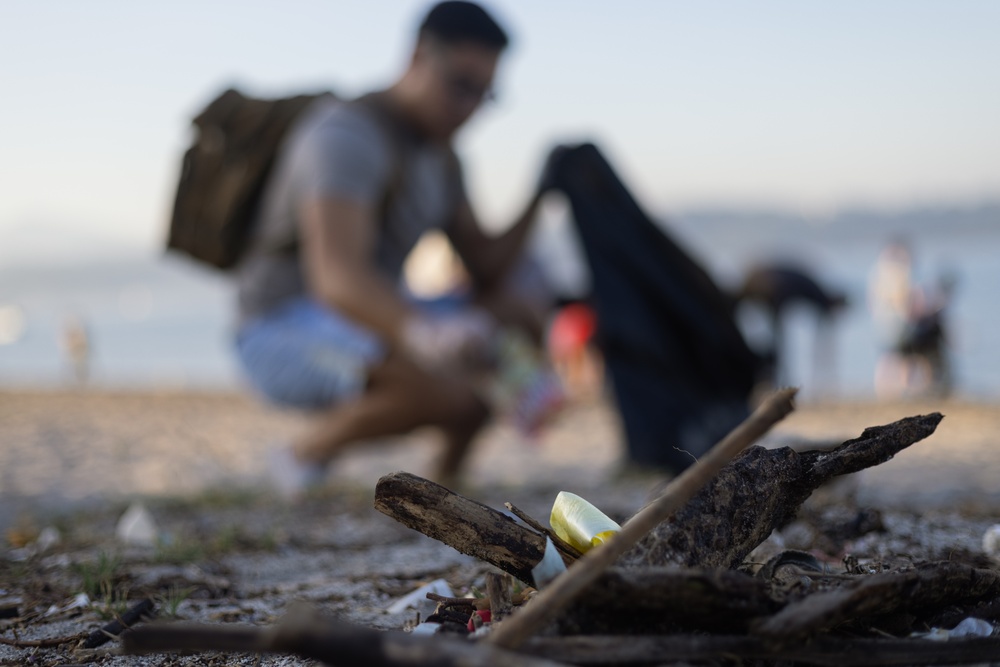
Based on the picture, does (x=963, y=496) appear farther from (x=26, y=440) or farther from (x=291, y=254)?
(x=26, y=440)

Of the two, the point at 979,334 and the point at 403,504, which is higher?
the point at 403,504

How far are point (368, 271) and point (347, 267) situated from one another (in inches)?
5.4

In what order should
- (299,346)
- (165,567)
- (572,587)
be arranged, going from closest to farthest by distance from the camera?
(572,587), (165,567), (299,346)

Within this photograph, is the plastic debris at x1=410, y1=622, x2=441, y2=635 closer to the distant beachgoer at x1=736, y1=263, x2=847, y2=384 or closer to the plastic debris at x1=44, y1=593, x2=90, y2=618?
the plastic debris at x1=44, y1=593, x2=90, y2=618

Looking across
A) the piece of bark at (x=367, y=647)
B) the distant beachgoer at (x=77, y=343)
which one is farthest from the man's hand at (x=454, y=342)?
the distant beachgoer at (x=77, y=343)

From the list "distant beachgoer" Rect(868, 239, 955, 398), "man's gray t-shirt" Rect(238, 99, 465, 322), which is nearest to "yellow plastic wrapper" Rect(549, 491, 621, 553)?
"man's gray t-shirt" Rect(238, 99, 465, 322)

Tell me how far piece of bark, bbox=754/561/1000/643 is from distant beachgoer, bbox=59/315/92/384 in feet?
55.6

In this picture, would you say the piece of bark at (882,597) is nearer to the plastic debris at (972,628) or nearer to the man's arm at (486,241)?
the plastic debris at (972,628)

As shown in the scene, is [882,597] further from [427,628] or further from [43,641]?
[43,641]

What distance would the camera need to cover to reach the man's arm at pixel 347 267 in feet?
12.0

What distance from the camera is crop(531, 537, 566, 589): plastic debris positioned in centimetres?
121

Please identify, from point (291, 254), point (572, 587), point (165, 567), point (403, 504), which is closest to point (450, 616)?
point (403, 504)

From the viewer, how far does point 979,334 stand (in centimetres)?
1845

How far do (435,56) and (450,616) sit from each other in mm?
3150
